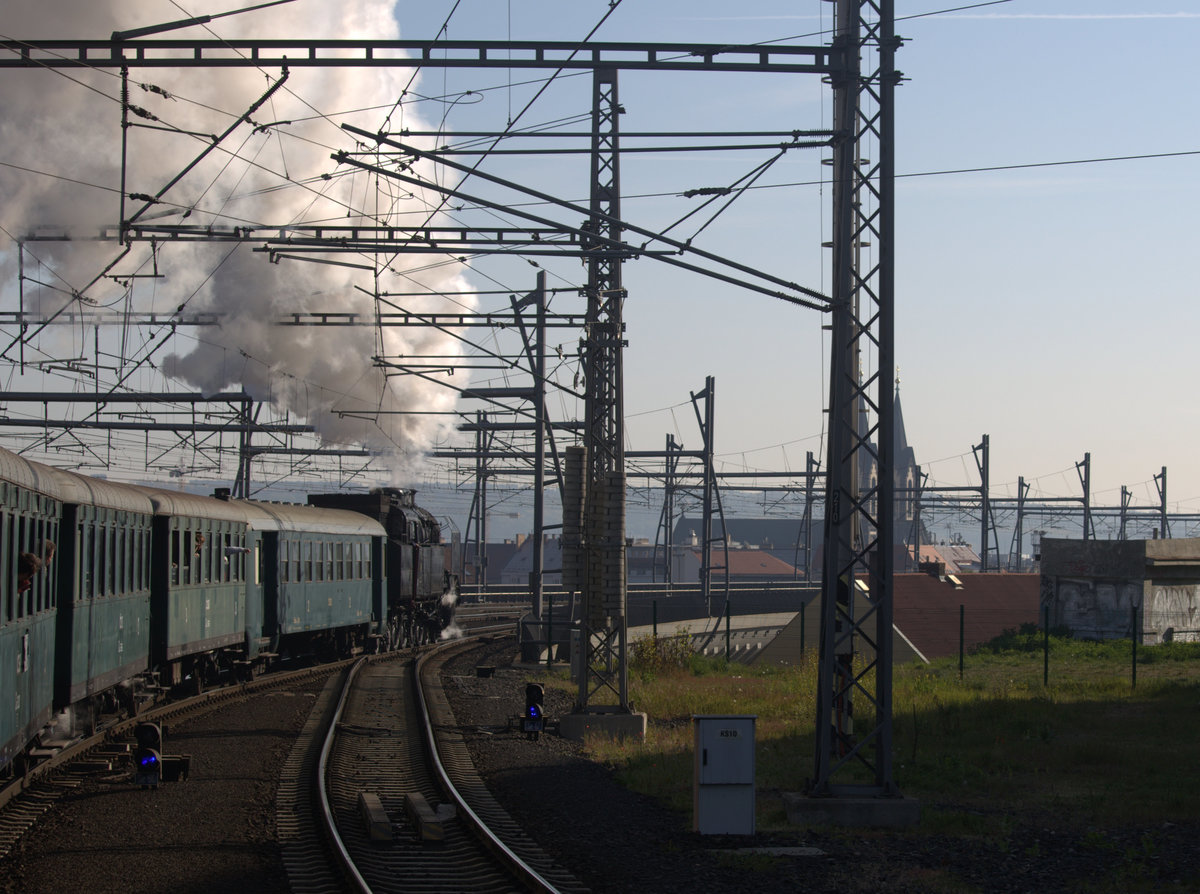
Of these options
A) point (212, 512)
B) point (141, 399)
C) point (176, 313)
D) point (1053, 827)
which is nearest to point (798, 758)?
point (1053, 827)

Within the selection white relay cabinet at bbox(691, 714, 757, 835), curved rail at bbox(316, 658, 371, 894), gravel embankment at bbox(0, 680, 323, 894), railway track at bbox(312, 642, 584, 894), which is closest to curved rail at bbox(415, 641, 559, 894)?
railway track at bbox(312, 642, 584, 894)

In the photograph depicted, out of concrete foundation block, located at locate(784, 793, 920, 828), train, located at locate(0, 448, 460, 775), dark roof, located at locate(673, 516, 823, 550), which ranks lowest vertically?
dark roof, located at locate(673, 516, 823, 550)

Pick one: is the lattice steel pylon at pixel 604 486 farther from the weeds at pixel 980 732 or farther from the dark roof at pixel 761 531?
the dark roof at pixel 761 531

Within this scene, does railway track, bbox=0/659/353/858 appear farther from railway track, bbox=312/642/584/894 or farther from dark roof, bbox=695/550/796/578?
dark roof, bbox=695/550/796/578

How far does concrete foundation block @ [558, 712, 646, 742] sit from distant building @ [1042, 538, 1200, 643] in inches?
869

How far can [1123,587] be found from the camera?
1417 inches

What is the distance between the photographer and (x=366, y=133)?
13.1m

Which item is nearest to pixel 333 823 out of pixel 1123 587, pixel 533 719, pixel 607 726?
pixel 533 719

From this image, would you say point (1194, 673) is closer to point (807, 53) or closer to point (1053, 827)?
point (1053, 827)

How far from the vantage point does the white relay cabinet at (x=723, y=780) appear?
10.8m

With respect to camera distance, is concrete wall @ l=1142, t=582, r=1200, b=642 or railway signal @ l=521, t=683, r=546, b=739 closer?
railway signal @ l=521, t=683, r=546, b=739

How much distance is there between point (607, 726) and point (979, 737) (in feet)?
16.2

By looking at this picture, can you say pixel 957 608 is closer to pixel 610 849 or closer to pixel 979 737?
pixel 979 737

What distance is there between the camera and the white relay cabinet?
1078 cm
